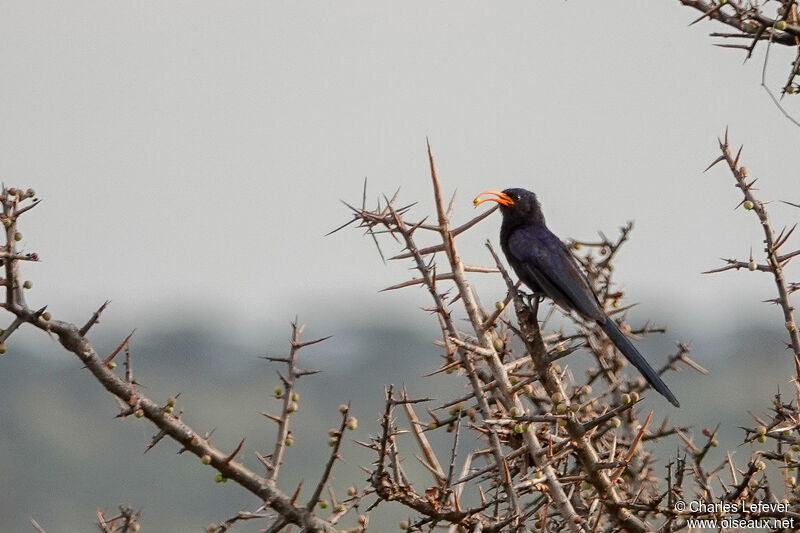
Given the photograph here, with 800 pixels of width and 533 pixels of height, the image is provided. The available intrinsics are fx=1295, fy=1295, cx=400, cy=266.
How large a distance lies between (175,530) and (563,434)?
6607cm

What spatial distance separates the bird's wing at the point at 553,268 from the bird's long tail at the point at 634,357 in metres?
0.11

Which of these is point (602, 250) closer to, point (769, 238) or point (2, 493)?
point (769, 238)

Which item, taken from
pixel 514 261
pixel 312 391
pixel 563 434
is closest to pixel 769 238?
pixel 563 434

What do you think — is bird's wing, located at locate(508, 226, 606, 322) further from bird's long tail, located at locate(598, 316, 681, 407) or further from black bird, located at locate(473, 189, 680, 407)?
bird's long tail, located at locate(598, 316, 681, 407)

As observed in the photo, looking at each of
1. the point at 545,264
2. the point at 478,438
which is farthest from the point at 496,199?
the point at 478,438

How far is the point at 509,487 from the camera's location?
17.5 ft

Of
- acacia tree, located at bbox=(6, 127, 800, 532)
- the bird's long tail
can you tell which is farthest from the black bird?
acacia tree, located at bbox=(6, 127, 800, 532)

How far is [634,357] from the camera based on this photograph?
26.4 ft

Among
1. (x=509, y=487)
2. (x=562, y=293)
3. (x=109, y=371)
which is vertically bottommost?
(x=509, y=487)

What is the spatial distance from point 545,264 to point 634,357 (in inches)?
51.1

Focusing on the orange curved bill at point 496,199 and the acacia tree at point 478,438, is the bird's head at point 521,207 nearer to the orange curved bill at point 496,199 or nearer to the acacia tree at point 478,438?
the orange curved bill at point 496,199

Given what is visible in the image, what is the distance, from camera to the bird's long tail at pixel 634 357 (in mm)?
7544

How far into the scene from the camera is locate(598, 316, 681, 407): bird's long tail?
24.7 ft

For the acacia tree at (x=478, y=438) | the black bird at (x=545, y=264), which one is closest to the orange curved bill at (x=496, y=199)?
the black bird at (x=545, y=264)
